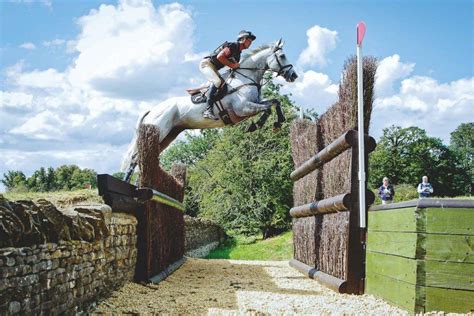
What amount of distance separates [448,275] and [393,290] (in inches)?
29.1

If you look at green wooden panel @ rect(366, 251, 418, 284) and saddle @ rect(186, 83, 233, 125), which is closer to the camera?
green wooden panel @ rect(366, 251, 418, 284)

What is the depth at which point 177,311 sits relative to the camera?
5070 mm

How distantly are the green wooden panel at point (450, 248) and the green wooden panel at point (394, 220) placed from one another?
0.18 metres

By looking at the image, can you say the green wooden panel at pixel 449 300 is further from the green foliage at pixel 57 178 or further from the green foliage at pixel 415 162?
the green foliage at pixel 415 162

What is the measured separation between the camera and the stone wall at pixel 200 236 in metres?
16.2

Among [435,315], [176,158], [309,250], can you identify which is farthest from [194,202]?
[435,315]

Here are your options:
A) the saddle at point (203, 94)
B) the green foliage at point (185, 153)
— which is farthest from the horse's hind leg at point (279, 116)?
the green foliage at point (185, 153)

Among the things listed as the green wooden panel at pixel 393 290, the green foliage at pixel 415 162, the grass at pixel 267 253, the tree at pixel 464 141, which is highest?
the tree at pixel 464 141

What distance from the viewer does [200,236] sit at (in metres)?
18.6

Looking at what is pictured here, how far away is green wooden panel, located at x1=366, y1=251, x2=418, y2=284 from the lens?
440 centimetres

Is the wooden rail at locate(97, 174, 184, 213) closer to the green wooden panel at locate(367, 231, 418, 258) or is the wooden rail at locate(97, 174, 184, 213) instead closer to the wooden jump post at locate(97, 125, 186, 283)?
the wooden jump post at locate(97, 125, 186, 283)

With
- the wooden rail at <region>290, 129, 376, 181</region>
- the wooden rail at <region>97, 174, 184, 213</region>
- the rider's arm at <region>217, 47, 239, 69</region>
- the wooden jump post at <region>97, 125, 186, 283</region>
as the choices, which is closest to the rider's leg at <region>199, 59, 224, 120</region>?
the rider's arm at <region>217, 47, 239, 69</region>

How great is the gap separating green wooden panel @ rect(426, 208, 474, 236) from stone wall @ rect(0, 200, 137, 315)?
2659 mm

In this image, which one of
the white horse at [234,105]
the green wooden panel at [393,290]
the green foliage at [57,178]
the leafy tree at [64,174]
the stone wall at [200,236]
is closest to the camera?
the green wooden panel at [393,290]
